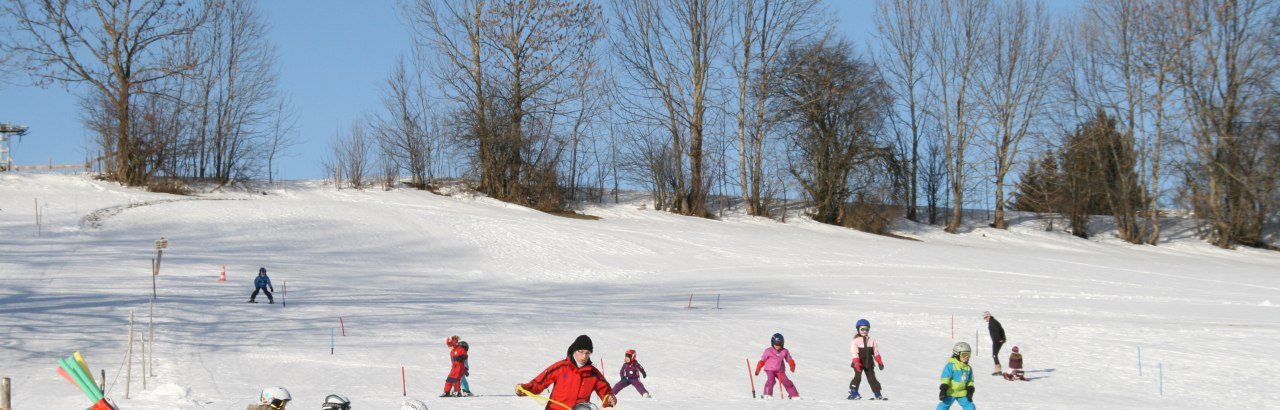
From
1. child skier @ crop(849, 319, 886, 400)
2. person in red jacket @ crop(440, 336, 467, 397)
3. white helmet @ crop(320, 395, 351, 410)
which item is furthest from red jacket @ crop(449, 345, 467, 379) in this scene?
white helmet @ crop(320, 395, 351, 410)

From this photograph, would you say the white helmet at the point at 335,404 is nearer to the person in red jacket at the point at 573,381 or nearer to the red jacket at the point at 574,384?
the person in red jacket at the point at 573,381

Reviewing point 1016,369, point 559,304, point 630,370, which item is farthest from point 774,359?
point 559,304

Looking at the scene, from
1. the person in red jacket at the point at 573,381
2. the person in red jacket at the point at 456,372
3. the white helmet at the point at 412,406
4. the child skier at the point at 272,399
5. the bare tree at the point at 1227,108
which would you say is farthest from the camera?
the bare tree at the point at 1227,108

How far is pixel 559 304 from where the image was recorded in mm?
25625

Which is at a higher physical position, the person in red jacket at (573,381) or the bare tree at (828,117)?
the bare tree at (828,117)

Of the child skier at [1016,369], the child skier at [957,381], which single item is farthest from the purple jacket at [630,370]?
the child skier at [1016,369]

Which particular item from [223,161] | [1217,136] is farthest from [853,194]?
[223,161]

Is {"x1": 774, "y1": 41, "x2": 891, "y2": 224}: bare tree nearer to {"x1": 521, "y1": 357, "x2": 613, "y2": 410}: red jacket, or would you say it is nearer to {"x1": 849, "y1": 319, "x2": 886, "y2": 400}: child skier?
{"x1": 849, "y1": 319, "x2": 886, "y2": 400}: child skier

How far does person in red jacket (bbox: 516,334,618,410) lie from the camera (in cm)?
843

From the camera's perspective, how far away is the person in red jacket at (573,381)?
843cm

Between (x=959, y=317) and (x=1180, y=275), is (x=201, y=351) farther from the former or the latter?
(x=1180, y=275)

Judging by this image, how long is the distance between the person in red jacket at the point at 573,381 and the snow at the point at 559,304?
11.1 ft

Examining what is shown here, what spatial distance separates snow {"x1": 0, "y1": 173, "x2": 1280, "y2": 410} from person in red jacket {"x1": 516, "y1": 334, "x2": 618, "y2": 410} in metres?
3.39

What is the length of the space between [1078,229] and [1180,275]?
2186cm
